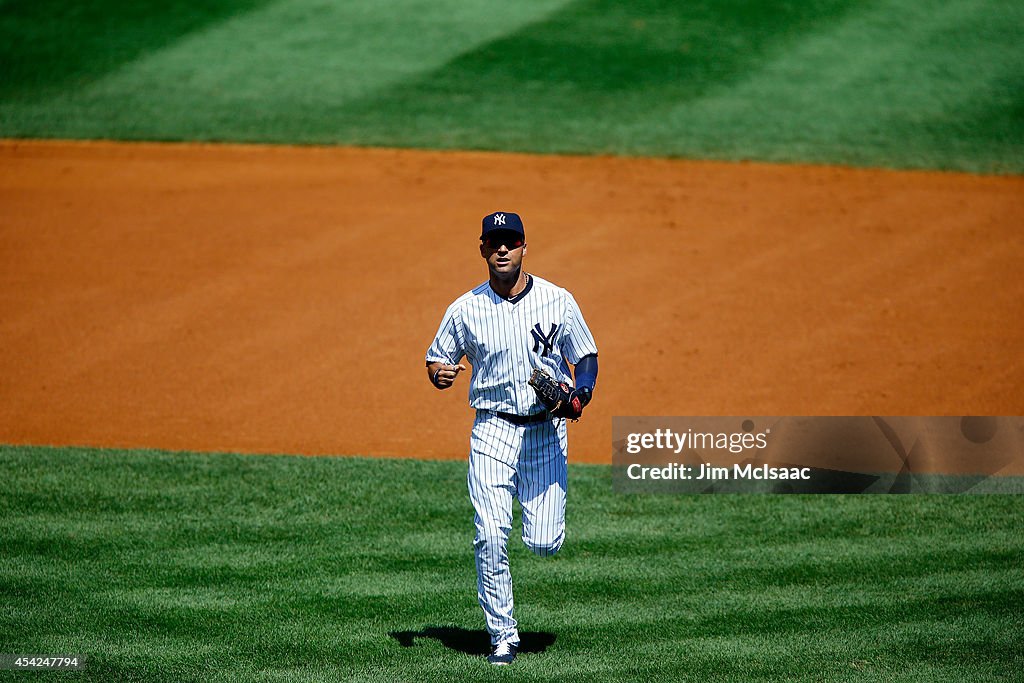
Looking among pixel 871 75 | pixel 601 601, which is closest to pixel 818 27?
pixel 871 75

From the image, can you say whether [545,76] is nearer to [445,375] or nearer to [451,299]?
[451,299]

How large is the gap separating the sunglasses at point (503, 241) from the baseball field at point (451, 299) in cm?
204

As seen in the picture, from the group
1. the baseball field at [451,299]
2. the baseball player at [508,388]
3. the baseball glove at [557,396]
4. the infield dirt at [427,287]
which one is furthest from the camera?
the infield dirt at [427,287]

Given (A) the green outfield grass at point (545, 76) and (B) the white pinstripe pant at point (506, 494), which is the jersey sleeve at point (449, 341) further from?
(A) the green outfield grass at point (545, 76)

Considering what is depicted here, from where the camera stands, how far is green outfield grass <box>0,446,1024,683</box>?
248 inches

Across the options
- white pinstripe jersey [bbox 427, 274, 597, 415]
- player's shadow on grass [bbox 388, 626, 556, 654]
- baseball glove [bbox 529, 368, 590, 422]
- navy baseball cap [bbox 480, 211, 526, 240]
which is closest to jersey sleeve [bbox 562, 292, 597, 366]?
white pinstripe jersey [bbox 427, 274, 597, 415]

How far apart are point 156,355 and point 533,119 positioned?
793 centimetres

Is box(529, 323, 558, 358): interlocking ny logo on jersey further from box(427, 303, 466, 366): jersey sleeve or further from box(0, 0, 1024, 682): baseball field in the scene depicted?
box(0, 0, 1024, 682): baseball field

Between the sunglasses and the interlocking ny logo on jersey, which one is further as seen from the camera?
the interlocking ny logo on jersey

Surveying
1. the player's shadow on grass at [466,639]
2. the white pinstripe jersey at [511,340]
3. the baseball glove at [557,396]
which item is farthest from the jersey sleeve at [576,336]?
the player's shadow on grass at [466,639]

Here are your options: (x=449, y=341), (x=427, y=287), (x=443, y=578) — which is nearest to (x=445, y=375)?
(x=449, y=341)

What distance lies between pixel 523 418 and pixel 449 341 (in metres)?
0.52

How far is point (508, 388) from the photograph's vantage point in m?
5.98

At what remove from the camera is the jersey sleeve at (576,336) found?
19.9 feet
